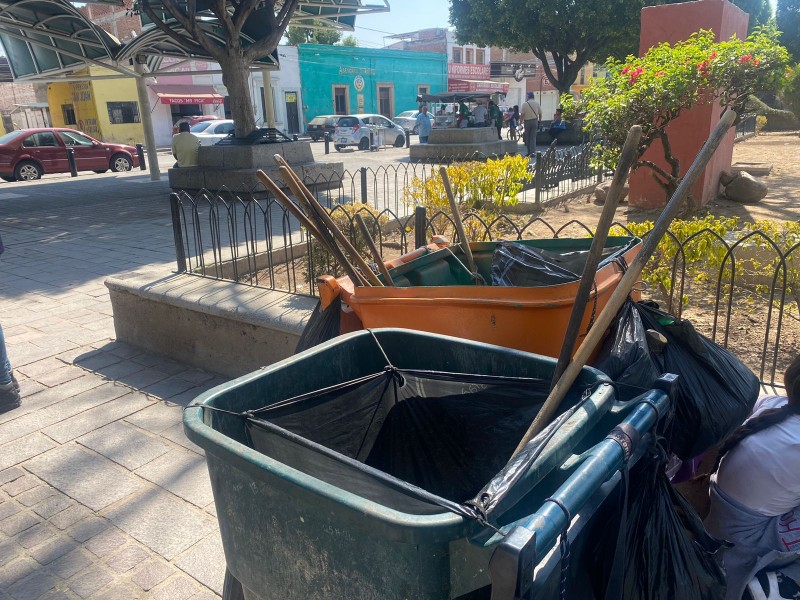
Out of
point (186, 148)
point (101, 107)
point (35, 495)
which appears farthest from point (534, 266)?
point (101, 107)

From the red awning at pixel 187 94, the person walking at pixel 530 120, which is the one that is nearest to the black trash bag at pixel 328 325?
the person walking at pixel 530 120

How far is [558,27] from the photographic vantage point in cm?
2288

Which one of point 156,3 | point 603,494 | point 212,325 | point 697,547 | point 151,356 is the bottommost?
point 151,356

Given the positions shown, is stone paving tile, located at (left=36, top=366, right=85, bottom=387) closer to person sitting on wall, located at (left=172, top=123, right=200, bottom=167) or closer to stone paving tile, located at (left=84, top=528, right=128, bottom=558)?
stone paving tile, located at (left=84, top=528, right=128, bottom=558)

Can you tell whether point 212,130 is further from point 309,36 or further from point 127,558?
point 309,36

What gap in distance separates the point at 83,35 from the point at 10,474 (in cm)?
1418

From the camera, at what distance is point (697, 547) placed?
1.54 metres

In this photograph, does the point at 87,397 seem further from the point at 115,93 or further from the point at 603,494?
the point at 115,93

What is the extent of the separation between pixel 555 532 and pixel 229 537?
79cm

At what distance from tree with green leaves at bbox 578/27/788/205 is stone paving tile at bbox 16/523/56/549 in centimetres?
Result: 574

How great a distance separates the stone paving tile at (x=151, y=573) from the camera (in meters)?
2.49

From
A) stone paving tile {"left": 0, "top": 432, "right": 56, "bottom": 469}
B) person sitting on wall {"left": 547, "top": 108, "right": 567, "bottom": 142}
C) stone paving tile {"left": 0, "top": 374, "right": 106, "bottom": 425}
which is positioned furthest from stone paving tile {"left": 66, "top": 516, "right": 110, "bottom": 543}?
person sitting on wall {"left": 547, "top": 108, "right": 567, "bottom": 142}

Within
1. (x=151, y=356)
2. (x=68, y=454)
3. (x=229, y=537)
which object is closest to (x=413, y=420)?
(x=229, y=537)

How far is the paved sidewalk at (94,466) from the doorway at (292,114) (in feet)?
116
